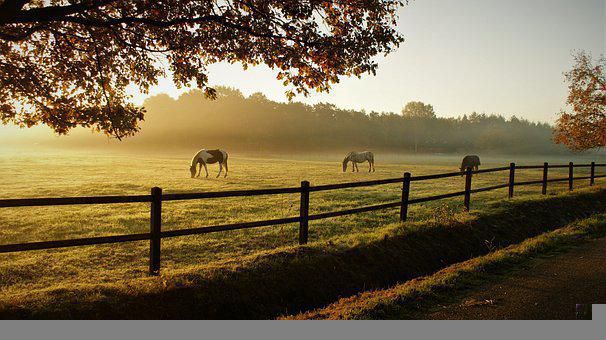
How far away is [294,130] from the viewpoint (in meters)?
100

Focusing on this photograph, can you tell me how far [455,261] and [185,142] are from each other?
80.7m

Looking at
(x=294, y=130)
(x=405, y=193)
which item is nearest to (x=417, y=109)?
(x=294, y=130)

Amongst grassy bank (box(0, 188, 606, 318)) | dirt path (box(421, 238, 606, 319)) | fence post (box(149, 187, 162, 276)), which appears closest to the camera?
dirt path (box(421, 238, 606, 319))

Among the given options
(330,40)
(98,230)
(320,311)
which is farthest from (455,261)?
(98,230)

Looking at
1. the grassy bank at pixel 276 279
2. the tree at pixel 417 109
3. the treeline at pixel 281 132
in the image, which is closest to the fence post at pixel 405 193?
the grassy bank at pixel 276 279

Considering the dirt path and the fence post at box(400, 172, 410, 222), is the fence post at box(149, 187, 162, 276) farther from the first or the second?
the fence post at box(400, 172, 410, 222)

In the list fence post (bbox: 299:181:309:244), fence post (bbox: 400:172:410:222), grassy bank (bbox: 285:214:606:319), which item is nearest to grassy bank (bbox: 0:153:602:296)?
fence post (bbox: 299:181:309:244)

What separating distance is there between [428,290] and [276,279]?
94.6 inches

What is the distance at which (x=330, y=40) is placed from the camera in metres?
7.64

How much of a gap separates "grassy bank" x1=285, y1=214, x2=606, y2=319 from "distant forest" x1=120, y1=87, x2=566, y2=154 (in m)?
72.3

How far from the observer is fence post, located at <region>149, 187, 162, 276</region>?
6.07m

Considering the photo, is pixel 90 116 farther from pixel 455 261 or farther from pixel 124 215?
pixel 455 261

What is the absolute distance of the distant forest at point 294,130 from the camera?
86.5 meters

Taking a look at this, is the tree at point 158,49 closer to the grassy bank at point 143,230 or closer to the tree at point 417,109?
the grassy bank at point 143,230
